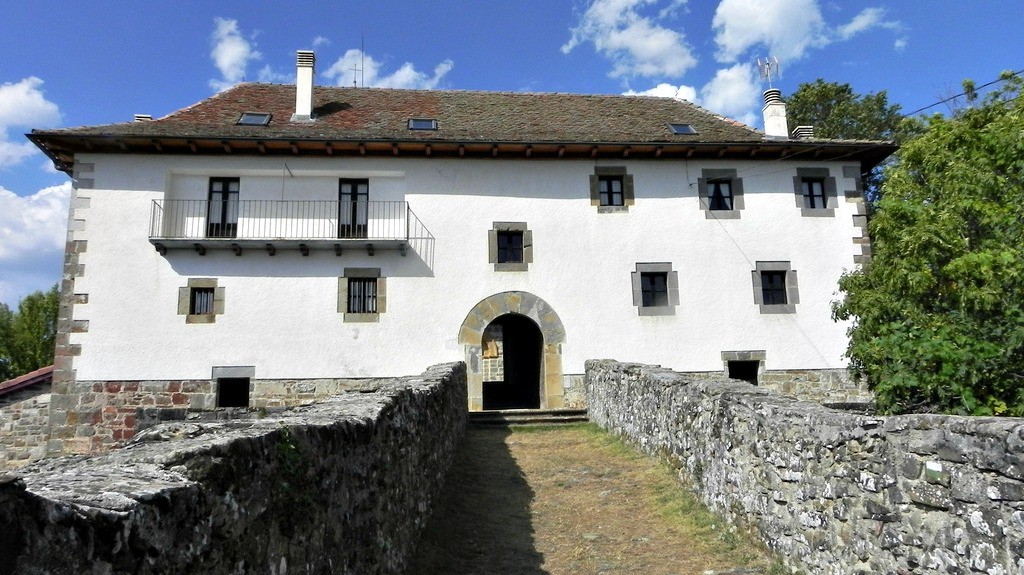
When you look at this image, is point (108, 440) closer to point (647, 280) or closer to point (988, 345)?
point (647, 280)

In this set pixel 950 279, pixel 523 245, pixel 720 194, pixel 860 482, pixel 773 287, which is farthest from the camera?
pixel 720 194

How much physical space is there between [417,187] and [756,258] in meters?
8.42

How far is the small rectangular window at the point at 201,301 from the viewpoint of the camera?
14.1 meters

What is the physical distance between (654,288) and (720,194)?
9.78 ft

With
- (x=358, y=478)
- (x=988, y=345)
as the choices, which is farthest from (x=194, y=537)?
(x=988, y=345)

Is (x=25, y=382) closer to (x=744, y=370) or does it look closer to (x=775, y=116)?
(x=744, y=370)

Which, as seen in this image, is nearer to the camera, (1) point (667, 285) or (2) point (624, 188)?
(1) point (667, 285)

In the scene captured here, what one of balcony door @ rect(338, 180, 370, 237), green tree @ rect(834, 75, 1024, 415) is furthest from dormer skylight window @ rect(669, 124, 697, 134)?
balcony door @ rect(338, 180, 370, 237)

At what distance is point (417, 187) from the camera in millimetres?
15078

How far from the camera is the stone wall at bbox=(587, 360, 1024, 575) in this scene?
2926 mm

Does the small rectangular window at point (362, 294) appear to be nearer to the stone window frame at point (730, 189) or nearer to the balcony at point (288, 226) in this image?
the balcony at point (288, 226)

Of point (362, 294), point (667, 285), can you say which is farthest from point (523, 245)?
point (362, 294)

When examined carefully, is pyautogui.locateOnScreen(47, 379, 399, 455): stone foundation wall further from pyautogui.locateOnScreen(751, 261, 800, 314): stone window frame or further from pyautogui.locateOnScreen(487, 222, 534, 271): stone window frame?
pyautogui.locateOnScreen(751, 261, 800, 314): stone window frame

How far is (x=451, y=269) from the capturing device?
48.8 feet
